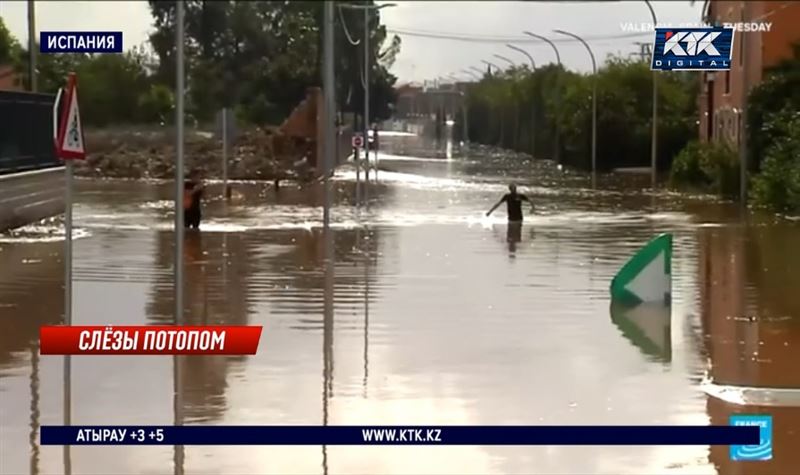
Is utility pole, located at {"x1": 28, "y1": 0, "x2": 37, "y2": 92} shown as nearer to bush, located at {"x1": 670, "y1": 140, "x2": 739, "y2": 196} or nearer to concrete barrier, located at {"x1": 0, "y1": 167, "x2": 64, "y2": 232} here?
concrete barrier, located at {"x1": 0, "y1": 167, "x2": 64, "y2": 232}

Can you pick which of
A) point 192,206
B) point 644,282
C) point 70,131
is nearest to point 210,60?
point 644,282

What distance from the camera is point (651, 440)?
726 cm

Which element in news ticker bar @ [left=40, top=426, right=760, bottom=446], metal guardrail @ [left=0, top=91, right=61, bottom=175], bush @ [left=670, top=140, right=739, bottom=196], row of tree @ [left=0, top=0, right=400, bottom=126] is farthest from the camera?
bush @ [left=670, top=140, right=739, bottom=196]

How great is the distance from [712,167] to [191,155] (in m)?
11.1

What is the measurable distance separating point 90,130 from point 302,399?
4.69m

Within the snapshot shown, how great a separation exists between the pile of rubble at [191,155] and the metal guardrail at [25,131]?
0.55 m

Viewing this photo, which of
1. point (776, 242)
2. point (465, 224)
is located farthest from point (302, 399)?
point (465, 224)

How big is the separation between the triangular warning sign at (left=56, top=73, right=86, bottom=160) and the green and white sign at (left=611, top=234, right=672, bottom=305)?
8289 mm

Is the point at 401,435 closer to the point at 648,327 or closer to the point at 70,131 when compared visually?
the point at 70,131

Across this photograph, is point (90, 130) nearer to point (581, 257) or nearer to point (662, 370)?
point (662, 370)

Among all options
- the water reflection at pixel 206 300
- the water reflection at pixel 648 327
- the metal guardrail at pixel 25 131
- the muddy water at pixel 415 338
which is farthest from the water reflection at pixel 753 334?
the metal guardrail at pixel 25 131

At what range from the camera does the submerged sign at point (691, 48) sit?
9.71 metres

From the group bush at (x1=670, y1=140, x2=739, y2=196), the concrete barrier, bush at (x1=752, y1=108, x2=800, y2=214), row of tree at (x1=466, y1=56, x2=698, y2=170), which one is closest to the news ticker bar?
the concrete barrier

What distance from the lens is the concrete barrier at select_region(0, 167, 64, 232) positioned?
15.5 metres
